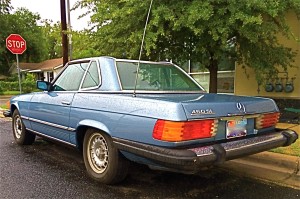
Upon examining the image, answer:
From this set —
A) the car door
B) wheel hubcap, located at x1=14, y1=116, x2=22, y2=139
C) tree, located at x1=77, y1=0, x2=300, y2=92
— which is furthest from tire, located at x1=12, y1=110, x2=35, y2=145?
tree, located at x1=77, y1=0, x2=300, y2=92

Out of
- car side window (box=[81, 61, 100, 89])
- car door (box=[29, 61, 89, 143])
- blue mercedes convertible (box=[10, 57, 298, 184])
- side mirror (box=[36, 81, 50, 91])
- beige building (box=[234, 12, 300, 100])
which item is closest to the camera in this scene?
blue mercedes convertible (box=[10, 57, 298, 184])

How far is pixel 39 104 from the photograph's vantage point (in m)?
4.88

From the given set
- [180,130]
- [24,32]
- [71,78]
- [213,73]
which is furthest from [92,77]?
[24,32]

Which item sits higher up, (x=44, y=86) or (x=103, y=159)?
(x=44, y=86)

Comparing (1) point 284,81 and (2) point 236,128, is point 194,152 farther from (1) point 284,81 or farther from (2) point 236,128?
(1) point 284,81

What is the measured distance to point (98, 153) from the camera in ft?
12.5

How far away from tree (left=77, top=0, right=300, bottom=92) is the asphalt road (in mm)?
3034

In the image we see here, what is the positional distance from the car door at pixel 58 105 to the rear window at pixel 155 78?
704mm

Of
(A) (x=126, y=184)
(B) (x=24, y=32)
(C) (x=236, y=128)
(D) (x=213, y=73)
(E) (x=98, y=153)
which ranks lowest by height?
(A) (x=126, y=184)

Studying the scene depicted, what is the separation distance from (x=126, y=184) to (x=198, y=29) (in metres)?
3.55

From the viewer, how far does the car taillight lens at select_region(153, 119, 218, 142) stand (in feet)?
9.37

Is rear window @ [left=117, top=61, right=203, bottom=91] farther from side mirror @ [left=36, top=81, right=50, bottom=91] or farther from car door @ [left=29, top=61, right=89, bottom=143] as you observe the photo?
side mirror @ [left=36, top=81, right=50, bottom=91]

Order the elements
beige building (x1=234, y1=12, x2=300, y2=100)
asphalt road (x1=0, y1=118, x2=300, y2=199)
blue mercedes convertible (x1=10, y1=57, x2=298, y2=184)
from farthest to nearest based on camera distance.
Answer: beige building (x1=234, y1=12, x2=300, y2=100)
asphalt road (x1=0, y1=118, x2=300, y2=199)
blue mercedes convertible (x1=10, y1=57, x2=298, y2=184)

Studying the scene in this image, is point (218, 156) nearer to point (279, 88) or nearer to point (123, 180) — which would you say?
point (123, 180)
